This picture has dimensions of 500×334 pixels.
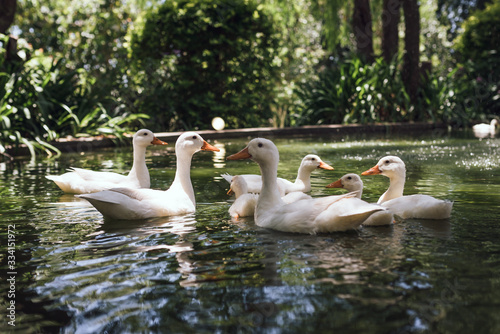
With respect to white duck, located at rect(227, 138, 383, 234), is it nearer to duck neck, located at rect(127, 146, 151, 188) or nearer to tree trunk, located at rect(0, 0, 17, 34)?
duck neck, located at rect(127, 146, 151, 188)

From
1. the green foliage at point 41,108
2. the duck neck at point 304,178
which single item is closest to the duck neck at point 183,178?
the duck neck at point 304,178

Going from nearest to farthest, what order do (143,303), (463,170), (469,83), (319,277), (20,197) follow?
(143,303) < (319,277) < (20,197) < (463,170) < (469,83)

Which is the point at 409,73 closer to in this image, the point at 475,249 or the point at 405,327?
the point at 475,249

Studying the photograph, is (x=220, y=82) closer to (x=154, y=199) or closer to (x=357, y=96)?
(x=357, y=96)

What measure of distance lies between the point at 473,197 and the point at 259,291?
12.5ft

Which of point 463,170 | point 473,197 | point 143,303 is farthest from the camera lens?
point 463,170

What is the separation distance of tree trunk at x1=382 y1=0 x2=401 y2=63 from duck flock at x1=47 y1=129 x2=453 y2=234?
12943 mm

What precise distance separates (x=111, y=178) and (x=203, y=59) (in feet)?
31.5

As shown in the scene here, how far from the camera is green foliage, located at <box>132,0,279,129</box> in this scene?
16.0 m

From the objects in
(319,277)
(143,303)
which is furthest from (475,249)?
(143,303)

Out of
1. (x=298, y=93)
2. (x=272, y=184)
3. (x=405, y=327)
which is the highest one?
(x=298, y=93)

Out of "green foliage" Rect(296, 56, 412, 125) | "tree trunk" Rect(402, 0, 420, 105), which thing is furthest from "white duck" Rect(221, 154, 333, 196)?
"tree trunk" Rect(402, 0, 420, 105)

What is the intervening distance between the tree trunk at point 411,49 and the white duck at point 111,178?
13098 millimetres

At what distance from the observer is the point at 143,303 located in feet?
10.8
